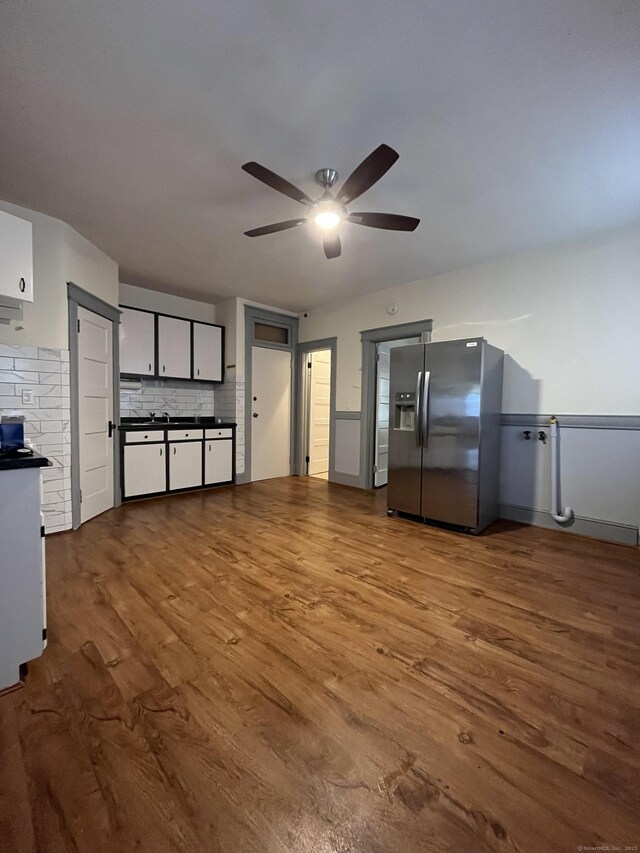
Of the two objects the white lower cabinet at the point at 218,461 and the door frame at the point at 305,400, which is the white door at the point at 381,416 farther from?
the white lower cabinet at the point at 218,461

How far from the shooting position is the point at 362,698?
1378mm

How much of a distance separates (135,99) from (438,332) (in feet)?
10.9

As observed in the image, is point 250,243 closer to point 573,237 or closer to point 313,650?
point 573,237

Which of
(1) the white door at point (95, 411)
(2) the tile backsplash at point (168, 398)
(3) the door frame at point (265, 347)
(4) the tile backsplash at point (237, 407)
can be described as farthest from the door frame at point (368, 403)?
(1) the white door at point (95, 411)

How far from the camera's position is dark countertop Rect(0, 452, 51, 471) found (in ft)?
4.39

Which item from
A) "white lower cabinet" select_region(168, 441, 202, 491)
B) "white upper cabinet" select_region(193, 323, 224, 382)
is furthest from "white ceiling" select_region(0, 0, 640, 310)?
"white lower cabinet" select_region(168, 441, 202, 491)

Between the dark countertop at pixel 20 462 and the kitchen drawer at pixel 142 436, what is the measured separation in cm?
274

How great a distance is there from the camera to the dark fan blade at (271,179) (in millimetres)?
1822

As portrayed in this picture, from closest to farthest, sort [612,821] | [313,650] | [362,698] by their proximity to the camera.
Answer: [612,821], [362,698], [313,650]

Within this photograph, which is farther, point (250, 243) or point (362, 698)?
point (250, 243)

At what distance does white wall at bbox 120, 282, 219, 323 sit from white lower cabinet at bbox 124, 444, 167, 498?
73.8 inches

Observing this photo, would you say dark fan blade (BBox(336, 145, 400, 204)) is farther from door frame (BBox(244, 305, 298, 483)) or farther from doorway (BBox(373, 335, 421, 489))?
door frame (BBox(244, 305, 298, 483))

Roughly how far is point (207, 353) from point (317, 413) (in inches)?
79.8

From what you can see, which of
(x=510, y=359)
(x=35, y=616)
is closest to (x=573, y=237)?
(x=510, y=359)
